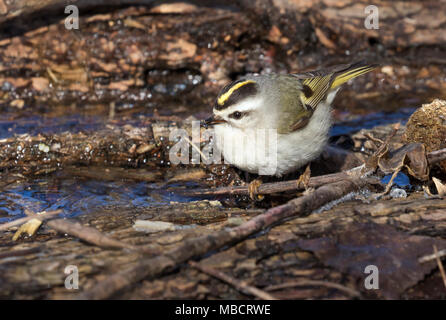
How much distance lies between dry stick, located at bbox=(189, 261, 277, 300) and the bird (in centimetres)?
169

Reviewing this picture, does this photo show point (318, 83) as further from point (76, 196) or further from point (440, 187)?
point (76, 196)

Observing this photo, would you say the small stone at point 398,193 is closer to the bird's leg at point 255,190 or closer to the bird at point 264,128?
the bird at point 264,128

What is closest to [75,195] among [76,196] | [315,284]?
[76,196]

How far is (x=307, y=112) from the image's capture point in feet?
16.6

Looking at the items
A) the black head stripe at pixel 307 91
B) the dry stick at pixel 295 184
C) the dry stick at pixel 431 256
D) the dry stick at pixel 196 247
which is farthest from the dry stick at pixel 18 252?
the black head stripe at pixel 307 91

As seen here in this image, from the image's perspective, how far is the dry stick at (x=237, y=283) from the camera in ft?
8.98

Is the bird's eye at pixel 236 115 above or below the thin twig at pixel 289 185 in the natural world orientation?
above

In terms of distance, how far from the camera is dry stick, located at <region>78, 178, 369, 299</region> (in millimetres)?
2680

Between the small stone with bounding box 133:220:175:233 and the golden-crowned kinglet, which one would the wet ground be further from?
the golden-crowned kinglet

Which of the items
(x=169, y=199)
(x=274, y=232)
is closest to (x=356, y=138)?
(x=169, y=199)

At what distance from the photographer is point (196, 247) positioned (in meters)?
2.97

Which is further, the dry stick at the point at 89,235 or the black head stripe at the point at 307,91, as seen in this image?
the black head stripe at the point at 307,91

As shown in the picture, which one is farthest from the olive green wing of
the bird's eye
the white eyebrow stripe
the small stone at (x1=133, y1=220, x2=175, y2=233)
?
the small stone at (x1=133, y1=220, x2=175, y2=233)
